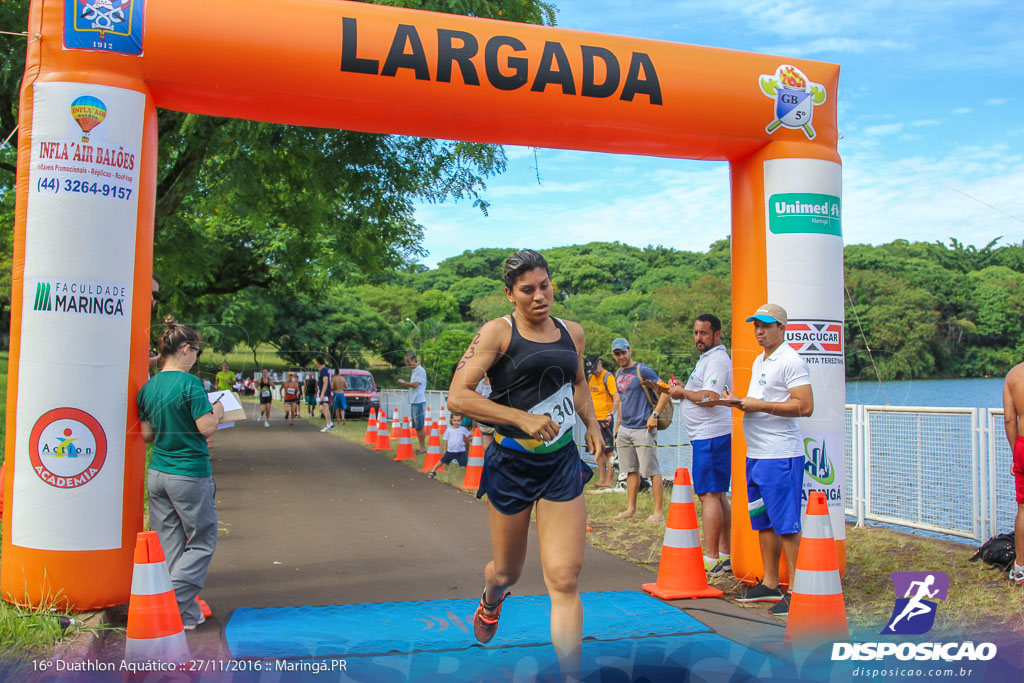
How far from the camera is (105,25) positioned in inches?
190

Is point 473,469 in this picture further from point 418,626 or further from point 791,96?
point 791,96

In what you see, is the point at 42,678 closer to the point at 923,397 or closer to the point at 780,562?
the point at 780,562

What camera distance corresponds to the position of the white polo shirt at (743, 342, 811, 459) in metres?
5.18

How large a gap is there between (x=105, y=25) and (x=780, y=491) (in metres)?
4.95

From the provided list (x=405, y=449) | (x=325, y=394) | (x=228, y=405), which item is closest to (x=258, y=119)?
(x=228, y=405)

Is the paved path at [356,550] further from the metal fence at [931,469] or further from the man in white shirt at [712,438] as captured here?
the metal fence at [931,469]

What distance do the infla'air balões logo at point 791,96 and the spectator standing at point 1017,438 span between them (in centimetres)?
226

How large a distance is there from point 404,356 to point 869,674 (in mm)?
11492

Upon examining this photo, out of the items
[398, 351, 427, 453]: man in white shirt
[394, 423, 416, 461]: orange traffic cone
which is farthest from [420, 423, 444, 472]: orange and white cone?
[394, 423, 416, 461]: orange traffic cone

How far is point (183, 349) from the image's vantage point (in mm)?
4867

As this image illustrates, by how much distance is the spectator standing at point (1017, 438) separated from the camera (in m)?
5.73

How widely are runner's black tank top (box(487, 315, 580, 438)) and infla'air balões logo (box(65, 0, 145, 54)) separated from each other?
9.86 feet

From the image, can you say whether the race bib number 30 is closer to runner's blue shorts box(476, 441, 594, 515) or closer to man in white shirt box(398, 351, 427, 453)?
runner's blue shorts box(476, 441, 594, 515)

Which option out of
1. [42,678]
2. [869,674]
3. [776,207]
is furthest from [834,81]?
[42,678]
